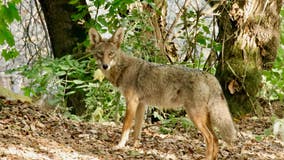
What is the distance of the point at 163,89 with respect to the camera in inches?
287

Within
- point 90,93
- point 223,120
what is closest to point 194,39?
point 90,93

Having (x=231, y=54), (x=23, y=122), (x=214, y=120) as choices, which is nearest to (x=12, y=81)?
(x=231, y=54)

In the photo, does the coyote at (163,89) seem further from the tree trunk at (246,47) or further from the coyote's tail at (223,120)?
the tree trunk at (246,47)

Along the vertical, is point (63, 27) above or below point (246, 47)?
above

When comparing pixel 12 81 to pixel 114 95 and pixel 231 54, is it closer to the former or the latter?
pixel 114 95

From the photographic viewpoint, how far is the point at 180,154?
705 cm

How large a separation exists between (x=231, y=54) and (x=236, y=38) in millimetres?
308

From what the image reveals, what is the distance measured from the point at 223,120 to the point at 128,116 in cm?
127

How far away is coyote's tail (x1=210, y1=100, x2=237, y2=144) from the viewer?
22.2 ft

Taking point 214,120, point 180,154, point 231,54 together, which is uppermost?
point 231,54

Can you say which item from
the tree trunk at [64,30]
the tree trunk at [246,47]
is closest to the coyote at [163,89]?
the tree trunk at [246,47]

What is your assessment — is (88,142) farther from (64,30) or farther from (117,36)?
(64,30)

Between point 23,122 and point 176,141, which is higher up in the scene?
point 23,122

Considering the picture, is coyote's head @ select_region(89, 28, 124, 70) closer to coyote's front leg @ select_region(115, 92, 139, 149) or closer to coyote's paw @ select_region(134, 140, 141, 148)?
coyote's front leg @ select_region(115, 92, 139, 149)
